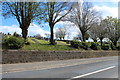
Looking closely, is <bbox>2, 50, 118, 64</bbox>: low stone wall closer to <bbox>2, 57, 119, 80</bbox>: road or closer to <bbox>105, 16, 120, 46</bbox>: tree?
<bbox>2, 57, 119, 80</bbox>: road

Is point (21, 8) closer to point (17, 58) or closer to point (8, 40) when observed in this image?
point (8, 40)

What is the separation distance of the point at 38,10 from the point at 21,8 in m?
2.15

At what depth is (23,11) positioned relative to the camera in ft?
61.9

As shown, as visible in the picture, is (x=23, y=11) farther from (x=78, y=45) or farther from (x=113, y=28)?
(x=113, y=28)

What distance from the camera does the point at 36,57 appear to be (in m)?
16.4

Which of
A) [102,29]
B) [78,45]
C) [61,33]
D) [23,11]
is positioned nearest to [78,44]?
[78,45]

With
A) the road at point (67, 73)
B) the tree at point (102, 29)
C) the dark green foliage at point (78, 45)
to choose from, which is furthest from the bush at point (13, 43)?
the tree at point (102, 29)

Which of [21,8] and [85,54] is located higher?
[21,8]

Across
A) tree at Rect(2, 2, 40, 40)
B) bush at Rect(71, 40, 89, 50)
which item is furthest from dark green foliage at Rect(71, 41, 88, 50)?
tree at Rect(2, 2, 40, 40)

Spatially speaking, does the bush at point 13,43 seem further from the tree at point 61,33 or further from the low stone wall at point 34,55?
the tree at point 61,33

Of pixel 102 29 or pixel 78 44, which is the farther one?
pixel 102 29

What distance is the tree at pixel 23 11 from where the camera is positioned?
17.8m

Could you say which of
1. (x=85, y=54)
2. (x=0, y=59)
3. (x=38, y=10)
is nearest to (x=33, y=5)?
(x=38, y=10)

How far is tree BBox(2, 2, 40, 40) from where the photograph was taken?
17.8 metres
